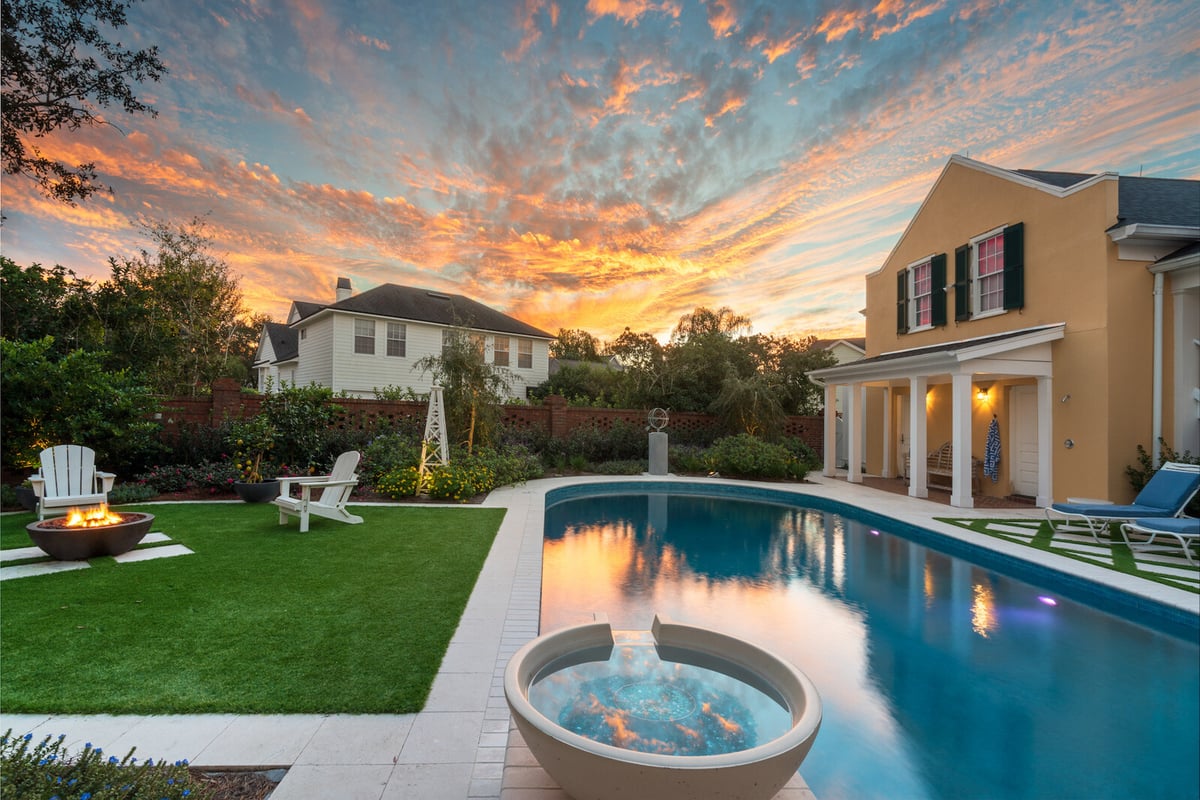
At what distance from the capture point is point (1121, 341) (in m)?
7.78

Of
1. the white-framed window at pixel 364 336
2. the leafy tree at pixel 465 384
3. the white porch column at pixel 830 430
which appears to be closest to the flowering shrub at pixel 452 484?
the leafy tree at pixel 465 384

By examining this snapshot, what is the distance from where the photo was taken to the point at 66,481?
6391 mm

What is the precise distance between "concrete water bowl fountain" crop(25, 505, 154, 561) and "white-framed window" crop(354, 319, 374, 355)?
12.6m

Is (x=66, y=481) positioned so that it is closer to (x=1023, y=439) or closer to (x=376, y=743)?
(x=376, y=743)

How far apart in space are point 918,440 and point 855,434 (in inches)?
109

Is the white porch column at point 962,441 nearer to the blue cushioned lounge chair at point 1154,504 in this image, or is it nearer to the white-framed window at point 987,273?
the blue cushioned lounge chair at point 1154,504

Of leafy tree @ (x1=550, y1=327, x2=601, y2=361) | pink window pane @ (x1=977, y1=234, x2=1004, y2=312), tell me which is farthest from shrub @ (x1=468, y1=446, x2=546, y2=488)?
leafy tree @ (x1=550, y1=327, x2=601, y2=361)

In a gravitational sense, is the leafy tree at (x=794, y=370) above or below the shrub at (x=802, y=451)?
above

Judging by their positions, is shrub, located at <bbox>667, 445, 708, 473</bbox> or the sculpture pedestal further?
shrub, located at <bbox>667, 445, 708, 473</bbox>

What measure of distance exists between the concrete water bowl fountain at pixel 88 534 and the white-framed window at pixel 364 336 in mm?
12629

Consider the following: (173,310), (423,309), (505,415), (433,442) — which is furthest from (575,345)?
(433,442)

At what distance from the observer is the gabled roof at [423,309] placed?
691 inches

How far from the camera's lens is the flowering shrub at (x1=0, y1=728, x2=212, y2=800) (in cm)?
159

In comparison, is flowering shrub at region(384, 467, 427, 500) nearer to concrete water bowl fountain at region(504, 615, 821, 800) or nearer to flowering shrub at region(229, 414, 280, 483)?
flowering shrub at region(229, 414, 280, 483)
